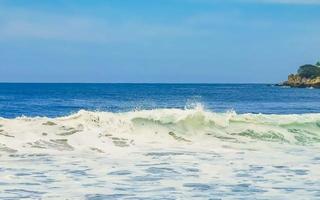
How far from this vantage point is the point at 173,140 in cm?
1755

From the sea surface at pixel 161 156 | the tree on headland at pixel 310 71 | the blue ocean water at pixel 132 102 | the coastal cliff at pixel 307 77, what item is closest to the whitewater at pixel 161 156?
the sea surface at pixel 161 156

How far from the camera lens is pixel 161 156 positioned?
13.9 m

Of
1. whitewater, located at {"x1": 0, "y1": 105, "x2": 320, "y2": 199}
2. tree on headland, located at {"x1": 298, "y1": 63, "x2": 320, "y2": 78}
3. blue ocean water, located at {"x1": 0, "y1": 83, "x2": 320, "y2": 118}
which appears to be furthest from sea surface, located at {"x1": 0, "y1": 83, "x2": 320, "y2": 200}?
tree on headland, located at {"x1": 298, "y1": 63, "x2": 320, "y2": 78}

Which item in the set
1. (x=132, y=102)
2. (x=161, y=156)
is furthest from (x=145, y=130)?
(x=132, y=102)

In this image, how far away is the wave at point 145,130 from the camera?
52.3 ft

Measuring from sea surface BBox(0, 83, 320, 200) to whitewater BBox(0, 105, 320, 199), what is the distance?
0.02 meters

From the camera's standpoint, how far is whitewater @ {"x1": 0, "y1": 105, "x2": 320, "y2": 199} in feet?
32.3

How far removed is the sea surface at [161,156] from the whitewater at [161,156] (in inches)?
0.7

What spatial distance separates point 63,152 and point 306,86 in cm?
13392

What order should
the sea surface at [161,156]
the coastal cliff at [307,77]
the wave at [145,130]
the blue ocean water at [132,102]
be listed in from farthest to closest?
1. the coastal cliff at [307,77]
2. the blue ocean water at [132,102]
3. the wave at [145,130]
4. the sea surface at [161,156]

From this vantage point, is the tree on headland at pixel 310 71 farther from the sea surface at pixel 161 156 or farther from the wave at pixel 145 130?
the wave at pixel 145 130

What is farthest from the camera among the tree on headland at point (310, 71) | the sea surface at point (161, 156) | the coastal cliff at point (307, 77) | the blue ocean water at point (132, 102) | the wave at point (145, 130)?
the tree on headland at point (310, 71)

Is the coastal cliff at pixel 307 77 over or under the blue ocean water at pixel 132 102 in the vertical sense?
over

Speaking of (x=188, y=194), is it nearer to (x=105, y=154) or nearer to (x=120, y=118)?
(x=105, y=154)
